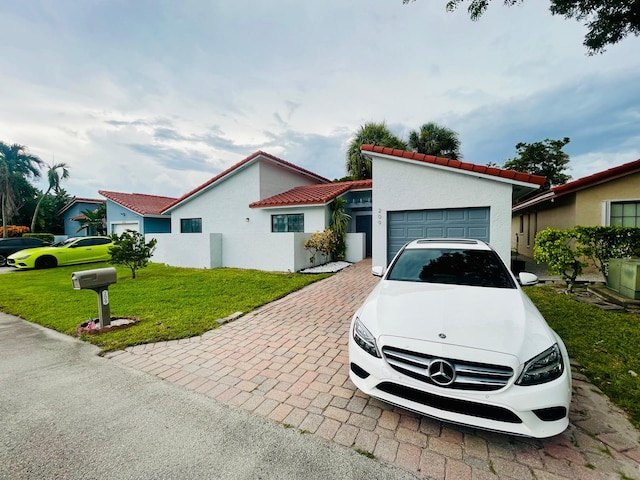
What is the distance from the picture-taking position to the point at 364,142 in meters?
22.7

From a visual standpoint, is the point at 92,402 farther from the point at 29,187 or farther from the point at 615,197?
the point at 29,187

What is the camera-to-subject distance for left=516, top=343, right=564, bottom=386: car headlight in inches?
80.2

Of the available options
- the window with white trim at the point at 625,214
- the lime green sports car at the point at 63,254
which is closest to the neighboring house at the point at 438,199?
the window with white trim at the point at 625,214

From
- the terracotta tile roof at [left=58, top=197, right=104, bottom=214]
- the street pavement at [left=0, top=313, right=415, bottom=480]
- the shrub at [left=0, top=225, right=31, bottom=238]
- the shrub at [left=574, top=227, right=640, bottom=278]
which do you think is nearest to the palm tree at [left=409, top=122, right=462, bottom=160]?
the shrub at [left=574, top=227, right=640, bottom=278]

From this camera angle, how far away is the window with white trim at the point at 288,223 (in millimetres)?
12906

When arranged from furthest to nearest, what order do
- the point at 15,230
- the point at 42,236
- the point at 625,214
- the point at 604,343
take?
the point at 15,230 < the point at 42,236 < the point at 625,214 < the point at 604,343

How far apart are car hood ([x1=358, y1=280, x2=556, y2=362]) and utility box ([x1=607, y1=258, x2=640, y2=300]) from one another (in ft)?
15.9

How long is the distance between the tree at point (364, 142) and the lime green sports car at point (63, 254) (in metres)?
17.8

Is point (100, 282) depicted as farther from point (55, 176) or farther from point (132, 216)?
point (55, 176)

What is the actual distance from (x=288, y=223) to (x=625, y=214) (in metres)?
12.0

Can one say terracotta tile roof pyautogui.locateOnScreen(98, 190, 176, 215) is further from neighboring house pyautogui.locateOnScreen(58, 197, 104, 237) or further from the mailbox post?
the mailbox post

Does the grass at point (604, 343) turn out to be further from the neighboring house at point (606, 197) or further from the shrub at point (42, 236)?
the shrub at point (42, 236)

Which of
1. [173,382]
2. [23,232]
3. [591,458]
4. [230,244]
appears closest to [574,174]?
[230,244]

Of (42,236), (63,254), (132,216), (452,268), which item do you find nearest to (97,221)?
(132,216)
